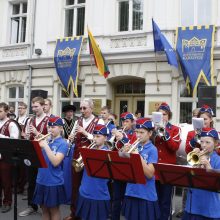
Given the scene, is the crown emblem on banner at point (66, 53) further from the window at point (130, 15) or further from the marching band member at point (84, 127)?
the marching band member at point (84, 127)

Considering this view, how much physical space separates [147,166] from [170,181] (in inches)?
14.6

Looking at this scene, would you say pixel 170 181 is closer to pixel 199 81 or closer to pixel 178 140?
pixel 178 140

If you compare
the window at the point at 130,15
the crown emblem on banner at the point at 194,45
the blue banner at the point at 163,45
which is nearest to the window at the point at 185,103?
the blue banner at the point at 163,45

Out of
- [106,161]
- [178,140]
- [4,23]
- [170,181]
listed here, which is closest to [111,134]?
[178,140]

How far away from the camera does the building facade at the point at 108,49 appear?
42.7ft

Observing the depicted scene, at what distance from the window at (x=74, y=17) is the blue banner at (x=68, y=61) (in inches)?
29.3

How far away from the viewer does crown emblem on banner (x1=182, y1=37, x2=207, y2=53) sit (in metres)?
12.2

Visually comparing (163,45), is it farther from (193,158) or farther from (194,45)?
(193,158)

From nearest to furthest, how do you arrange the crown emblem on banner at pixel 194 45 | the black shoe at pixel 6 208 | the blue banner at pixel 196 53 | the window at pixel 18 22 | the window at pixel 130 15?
the black shoe at pixel 6 208 < the blue banner at pixel 196 53 < the crown emblem on banner at pixel 194 45 < the window at pixel 130 15 < the window at pixel 18 22

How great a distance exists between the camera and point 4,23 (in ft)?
57.8

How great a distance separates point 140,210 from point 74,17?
12.5 m

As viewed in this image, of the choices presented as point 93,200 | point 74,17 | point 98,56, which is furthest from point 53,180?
point 74,17

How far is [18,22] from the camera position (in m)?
17.7

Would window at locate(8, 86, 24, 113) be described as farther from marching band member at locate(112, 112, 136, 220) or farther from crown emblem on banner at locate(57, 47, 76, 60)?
marching band member at locate(112, 112, 136, 220)
